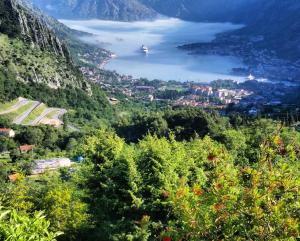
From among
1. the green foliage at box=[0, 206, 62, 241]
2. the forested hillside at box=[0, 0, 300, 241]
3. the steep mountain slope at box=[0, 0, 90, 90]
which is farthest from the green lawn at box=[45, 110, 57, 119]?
the green foliage at box=[0, 206, 62, 241]

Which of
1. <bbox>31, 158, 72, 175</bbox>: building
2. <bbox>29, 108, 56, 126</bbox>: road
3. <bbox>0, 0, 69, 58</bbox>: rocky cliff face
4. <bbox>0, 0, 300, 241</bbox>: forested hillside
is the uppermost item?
<bbox>0, 0, 300, 241</bbox>: forested hillside

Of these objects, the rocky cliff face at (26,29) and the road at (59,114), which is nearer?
the road at (59,114)

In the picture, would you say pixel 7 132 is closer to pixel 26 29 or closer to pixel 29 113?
pixel 29 113

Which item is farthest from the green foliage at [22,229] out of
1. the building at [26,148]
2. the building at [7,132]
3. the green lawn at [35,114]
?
the green lawn at [35,114]

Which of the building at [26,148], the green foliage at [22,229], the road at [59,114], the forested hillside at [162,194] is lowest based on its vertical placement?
the road at [59,114]

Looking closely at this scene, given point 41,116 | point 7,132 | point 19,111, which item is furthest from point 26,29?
point 7,132

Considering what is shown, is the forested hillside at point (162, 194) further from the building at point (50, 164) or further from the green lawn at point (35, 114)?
the green lawn at point (35, 114)

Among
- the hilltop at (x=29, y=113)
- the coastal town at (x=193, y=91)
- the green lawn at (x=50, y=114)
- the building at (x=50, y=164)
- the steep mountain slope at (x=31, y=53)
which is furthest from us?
the coastal town at (x=193, y=91)

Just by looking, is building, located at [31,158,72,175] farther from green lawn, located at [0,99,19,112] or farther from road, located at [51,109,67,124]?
green lawn, located at [0,99,19,112]
